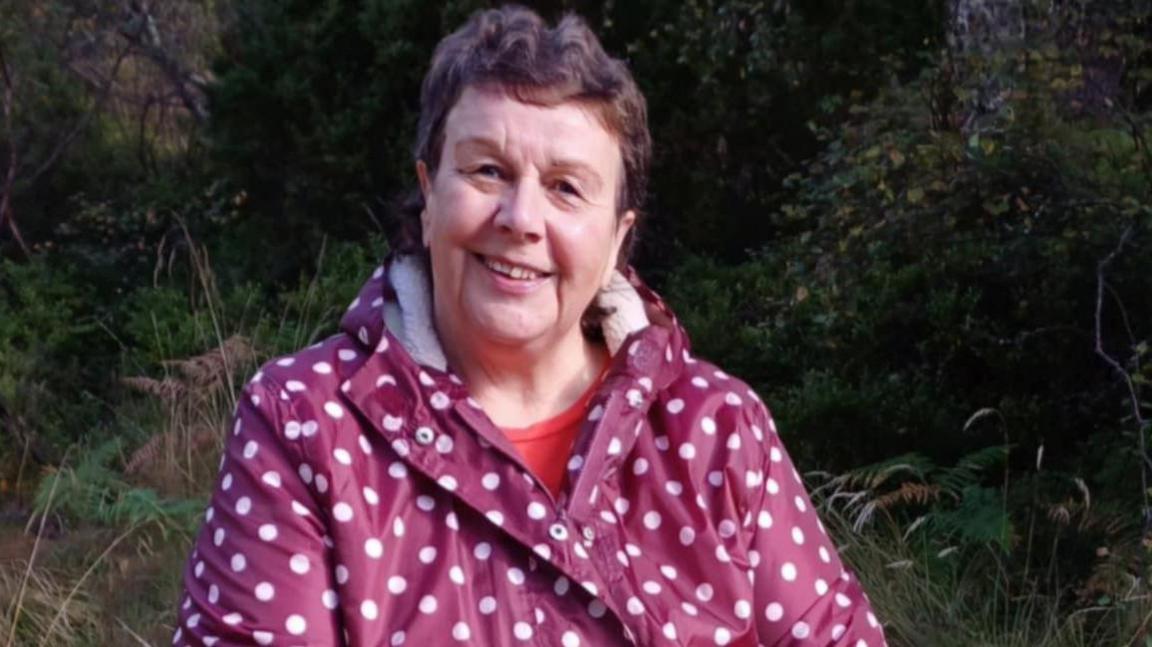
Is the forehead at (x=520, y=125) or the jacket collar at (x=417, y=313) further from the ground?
the forehead at (x=520, y=125)

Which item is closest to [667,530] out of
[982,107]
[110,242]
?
[982,107]

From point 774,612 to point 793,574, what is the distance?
0.22 feet

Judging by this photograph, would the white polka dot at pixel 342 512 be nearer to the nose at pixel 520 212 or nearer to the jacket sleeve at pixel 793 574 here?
the nose at pixel 520 212

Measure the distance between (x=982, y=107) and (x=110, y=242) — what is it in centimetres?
680

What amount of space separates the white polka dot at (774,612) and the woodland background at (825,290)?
58.3 inches

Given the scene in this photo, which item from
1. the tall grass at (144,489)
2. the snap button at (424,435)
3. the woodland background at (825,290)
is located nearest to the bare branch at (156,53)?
the woodland background at (825,290)

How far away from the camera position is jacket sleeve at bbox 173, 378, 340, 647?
2.73m

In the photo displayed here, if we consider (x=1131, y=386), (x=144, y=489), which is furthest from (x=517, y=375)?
(x=144, y=489)

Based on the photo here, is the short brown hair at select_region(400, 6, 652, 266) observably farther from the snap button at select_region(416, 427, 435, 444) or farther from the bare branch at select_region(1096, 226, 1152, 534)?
the bare branch at select_region(1096, 226, 1152, 534)

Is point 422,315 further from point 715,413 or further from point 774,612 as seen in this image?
point 774,612

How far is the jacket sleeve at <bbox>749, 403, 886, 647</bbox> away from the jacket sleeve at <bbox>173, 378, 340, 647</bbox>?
685 millimetres

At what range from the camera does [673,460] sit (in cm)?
303

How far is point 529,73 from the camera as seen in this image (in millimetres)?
2926

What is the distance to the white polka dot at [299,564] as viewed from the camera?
108 inches
